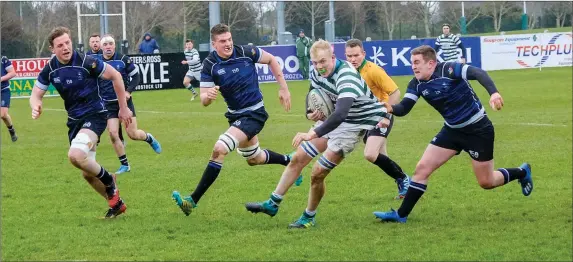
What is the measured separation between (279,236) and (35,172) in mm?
6787

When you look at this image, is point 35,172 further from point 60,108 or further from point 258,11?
point 258,11

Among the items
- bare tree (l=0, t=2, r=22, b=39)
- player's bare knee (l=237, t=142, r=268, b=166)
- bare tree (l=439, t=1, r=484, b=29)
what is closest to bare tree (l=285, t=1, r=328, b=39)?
bare tree (l=439, t=1, r=484, b=29)

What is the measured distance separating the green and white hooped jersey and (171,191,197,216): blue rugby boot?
178 cm

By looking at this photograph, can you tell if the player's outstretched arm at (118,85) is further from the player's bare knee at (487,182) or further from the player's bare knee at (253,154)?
the player's bare knee at (487,182)

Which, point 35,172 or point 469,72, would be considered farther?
point 35,172

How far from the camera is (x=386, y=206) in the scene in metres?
10.2

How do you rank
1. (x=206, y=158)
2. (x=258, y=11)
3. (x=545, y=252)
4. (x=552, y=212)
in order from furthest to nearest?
(x=258, y=11) < (x=206, y=158) < (x=552, y=212) < (x=545, y=252)

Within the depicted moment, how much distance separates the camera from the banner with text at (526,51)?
3734 cm

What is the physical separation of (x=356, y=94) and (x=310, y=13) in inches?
1389

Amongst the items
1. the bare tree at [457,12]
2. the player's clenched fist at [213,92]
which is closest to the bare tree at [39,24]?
the bare tree at [457,12]

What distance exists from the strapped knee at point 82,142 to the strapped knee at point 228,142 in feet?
4.39

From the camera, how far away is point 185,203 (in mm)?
9508

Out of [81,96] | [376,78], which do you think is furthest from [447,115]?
[81,96]

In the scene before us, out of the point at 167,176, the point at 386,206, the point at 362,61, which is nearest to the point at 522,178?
the point at 386,206
